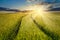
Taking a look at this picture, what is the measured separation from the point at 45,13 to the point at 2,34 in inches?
27.9

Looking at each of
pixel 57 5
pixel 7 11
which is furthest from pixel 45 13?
pixel 7 11

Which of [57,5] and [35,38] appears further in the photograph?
[57,5]

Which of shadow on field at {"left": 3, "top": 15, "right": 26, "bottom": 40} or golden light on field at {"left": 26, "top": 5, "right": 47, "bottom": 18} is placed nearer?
shadow on field at {"left": 3, "top": 15, "right": 26, "bottom": 40}

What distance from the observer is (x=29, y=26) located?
2459 millimetres

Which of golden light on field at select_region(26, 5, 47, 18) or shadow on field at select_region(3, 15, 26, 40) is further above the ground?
golden light on field at select_region(26, 5, 47, 18)

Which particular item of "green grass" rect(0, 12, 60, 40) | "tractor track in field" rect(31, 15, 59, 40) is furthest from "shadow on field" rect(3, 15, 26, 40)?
"tractor track in field" rect(31, 15, 59, 40)

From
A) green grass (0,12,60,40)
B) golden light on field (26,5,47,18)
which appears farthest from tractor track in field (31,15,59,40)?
golden light on field (26,5,47,18)

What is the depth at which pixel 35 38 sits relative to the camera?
7.79ft

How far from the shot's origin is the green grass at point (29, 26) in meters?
2.39

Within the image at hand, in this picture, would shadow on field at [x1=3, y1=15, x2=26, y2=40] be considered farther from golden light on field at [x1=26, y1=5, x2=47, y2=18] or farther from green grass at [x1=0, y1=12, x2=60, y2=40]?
golden light on field at [x1=26, y1=5, x2=47, y2=18]

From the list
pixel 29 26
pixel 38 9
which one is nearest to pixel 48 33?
pixel 29 26

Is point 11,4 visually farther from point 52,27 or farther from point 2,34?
point 52,27

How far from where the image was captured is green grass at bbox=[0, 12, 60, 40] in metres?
2.39

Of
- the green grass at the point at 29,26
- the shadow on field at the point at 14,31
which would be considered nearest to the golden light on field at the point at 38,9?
the green grass at the point at 29,26
